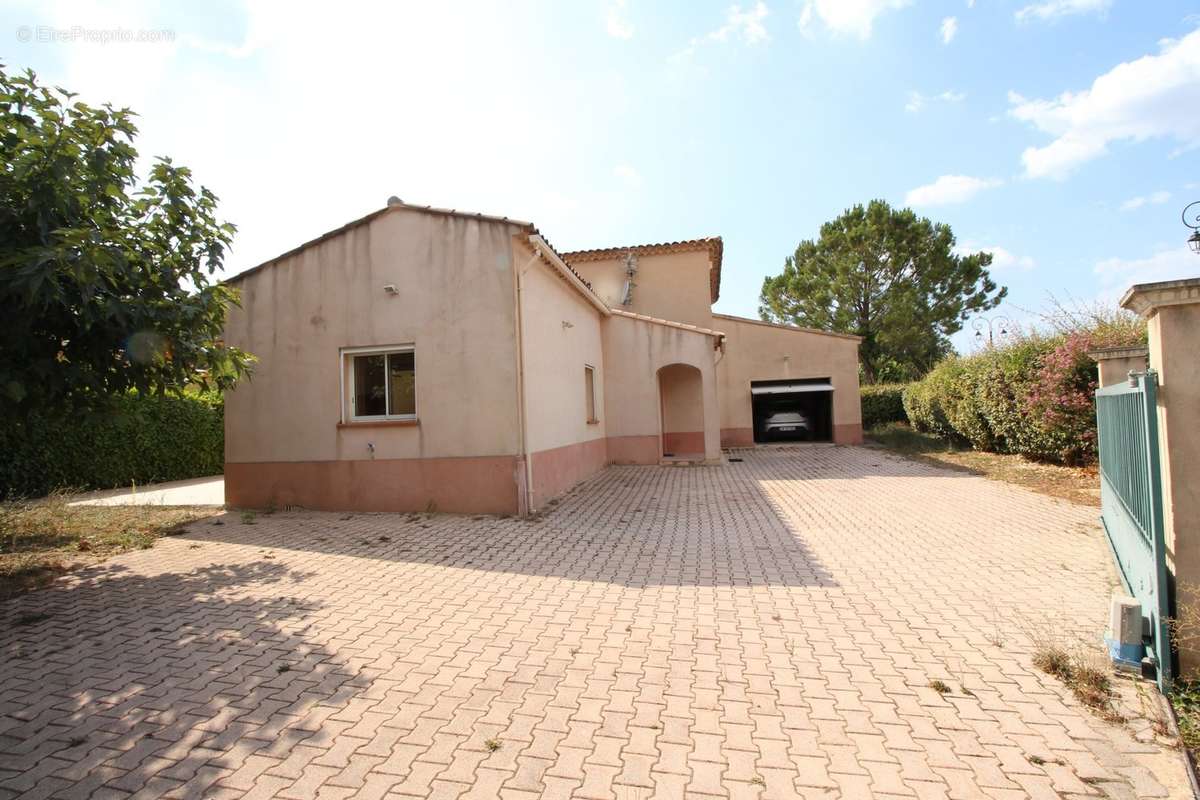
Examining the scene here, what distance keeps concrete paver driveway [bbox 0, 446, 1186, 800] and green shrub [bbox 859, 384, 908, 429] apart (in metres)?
20.9

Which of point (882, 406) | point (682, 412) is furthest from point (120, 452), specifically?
point (882, 406)

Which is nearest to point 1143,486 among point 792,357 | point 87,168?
point 87,168

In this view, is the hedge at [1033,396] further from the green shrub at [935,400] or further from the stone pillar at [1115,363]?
the stone pillar at [1115,363]

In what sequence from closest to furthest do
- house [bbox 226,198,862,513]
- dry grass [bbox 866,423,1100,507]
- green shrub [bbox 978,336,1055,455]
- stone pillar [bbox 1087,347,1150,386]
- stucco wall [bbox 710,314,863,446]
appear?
stone pillar [bbox 1087,347,1150,386]
house [bbox 226,198,862,513]
dry grass [bbox 866,423,1100,507]
green shrub [bbox 978,336,1055,455]
stucco wall [bbox 710,314,863,446]

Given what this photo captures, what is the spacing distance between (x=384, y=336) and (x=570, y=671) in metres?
6.94

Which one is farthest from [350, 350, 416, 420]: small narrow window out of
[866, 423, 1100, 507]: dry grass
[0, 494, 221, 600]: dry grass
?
[866, 423, 1100, 507]: dry grass

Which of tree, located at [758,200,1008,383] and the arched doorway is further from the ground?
tree, located at [758,200,1008,383]

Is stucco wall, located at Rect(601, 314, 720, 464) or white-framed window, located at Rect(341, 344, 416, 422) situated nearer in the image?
white-framed window, located at Rect(341, 344, 416, 422)

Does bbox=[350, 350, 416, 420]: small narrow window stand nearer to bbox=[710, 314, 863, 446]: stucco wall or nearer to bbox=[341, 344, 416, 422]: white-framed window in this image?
bbox=[341, 344, 416, 422]: white-framed window

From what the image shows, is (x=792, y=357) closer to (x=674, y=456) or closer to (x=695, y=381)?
(x=695, y=381)

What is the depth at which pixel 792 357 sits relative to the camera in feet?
66.3

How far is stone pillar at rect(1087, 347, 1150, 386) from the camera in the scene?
5.62m

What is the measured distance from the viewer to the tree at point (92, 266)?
482 centimetres

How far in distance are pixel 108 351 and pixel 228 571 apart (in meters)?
2.55
